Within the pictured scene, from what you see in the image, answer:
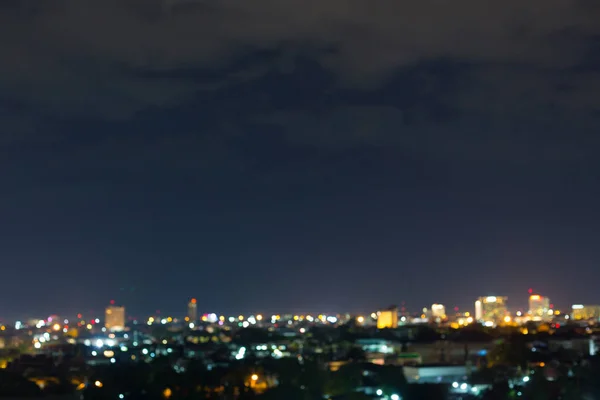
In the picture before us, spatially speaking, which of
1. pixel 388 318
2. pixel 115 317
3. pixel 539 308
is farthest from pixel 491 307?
pixel 115 317

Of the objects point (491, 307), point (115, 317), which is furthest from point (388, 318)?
point (115, 317)

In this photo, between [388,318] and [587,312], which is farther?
[587,312]

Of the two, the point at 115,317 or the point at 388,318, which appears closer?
the point at 388,318

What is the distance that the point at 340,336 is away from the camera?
37750mm

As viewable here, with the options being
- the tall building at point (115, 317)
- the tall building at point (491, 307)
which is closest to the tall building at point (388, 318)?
the tall building at point (491, 307)

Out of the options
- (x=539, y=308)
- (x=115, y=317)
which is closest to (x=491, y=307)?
(x=539, y=308)

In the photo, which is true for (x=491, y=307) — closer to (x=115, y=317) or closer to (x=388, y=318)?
(x=388, y=318)

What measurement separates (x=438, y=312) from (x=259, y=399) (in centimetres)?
7098

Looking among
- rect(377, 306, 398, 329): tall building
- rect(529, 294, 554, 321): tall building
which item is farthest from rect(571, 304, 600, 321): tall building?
rect(377, 306, 398, 329): tall building

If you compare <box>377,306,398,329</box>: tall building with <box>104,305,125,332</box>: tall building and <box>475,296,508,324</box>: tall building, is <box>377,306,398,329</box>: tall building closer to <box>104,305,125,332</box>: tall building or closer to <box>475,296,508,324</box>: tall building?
<box>475,296,508,324</box>: tall building

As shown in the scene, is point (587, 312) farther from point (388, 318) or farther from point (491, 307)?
point (388, 318)

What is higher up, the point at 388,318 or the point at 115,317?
the point at 115,317

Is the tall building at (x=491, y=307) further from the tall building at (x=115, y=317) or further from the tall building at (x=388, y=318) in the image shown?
the tall building at (x=115, y=317)

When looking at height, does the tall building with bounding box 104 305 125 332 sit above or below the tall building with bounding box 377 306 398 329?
above
